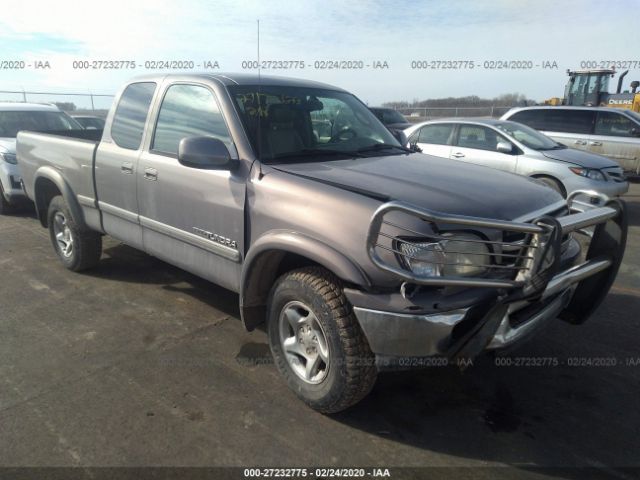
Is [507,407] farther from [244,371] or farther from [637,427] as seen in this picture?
[244,371]

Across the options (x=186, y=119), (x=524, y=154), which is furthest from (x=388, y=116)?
(x=186, y=119)

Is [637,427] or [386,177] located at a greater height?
[386,177]

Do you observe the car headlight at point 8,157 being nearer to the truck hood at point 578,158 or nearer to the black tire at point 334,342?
the black tire at point 334,342

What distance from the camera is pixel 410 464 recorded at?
239cm

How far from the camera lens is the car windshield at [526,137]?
25.5ft

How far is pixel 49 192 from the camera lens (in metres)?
5.18

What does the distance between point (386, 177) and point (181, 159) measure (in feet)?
4.13

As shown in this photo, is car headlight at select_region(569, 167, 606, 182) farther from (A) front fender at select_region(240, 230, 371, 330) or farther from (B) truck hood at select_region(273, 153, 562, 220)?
(A) front fender at select_region(240, 230, 371, 330)

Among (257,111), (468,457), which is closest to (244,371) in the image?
(468,457)

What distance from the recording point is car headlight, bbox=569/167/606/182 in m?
7.30

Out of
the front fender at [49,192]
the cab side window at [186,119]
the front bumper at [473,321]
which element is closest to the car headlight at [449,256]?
the front bumper at [473,321]

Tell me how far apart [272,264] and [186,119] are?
1.37 meters

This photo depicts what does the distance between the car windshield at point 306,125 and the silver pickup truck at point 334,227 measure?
1cm

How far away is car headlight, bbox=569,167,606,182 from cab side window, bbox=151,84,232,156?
20.2ft
